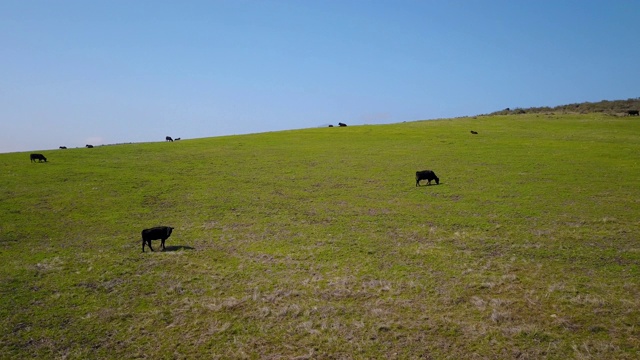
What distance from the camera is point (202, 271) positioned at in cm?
1581

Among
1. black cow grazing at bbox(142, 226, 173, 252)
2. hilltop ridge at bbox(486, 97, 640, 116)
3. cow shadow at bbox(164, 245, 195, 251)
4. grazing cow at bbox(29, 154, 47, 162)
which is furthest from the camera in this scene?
hilltop ridge at bbox(486, 97, 640, 116)

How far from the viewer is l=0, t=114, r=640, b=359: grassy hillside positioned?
11.0m

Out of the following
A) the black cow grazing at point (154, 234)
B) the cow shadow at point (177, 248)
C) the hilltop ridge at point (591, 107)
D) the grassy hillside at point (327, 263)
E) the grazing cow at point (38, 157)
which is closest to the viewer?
the grassy hillside at point (327, 263)

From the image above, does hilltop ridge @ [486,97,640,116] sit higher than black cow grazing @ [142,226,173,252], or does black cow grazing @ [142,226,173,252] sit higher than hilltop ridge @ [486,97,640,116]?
hilltop ridge @ [486,97,640,116]

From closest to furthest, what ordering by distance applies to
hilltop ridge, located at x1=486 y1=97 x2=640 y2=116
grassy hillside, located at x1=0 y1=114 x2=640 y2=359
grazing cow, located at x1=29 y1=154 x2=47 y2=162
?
grassy hillside, located at x1=0 y1=114 x2=640 y2=359, grazing cow, located at x1=29 y1=154 x2=47 y2=162, hilltop ridge, located at x1=486 y1=97 x2=640 y2=116

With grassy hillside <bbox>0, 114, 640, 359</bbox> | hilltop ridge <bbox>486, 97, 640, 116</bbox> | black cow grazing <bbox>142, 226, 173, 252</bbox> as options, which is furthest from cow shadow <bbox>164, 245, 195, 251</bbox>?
hilltop ridge <bbox>486, 97, 640, 116</bbox>

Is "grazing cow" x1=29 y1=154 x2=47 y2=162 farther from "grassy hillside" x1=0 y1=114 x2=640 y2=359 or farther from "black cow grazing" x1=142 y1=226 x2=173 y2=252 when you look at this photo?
"black cow grazing" x1=142 y1=226 x2=173 y2=252

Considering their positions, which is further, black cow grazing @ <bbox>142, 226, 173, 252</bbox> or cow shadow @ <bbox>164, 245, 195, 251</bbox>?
cow shadow @ <bbox>164, 245, 195, 251</bbox>

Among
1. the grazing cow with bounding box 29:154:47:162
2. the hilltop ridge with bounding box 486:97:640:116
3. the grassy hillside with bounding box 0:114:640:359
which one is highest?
the hilltop ridge with bounding box 486:97:640:116

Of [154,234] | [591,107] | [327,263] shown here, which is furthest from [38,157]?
[591,107]

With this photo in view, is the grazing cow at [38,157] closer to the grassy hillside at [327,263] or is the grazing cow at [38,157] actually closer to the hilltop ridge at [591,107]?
the grassy hillside at [327,263]

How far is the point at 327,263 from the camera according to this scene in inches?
638

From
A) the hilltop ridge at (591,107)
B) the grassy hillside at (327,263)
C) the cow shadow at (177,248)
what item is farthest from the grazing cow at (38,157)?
the hilltop ridge at (591,107)

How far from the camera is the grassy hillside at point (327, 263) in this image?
1104 cm
